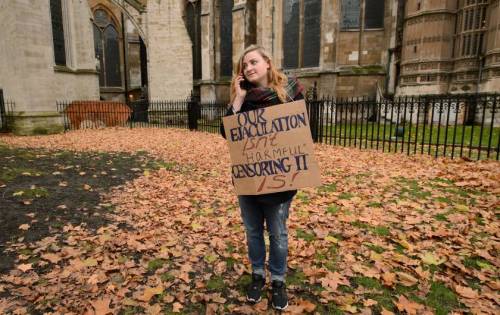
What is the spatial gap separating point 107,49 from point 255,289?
94.8ft

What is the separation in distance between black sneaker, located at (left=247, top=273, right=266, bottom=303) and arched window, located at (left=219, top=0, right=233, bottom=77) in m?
20.8

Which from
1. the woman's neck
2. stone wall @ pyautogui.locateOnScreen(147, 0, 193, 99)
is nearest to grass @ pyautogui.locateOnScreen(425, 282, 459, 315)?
the woman's neck

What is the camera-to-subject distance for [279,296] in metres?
2.34

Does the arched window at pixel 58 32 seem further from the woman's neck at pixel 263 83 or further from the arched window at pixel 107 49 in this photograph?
the woman's neck at pixel 263 83

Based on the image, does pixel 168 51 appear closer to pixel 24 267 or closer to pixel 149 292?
pixel 24 267

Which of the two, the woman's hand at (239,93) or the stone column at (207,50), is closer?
the woman's hand at (239,93)

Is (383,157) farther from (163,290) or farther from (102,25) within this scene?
(102,25)

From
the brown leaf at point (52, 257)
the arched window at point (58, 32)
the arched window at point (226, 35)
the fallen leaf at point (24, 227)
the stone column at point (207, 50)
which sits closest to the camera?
the brown leaf at point (52, 257)

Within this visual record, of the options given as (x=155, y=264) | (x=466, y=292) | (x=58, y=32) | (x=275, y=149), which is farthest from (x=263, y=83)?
(x=58, y=32)

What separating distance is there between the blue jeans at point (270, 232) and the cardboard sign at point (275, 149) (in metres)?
0.17

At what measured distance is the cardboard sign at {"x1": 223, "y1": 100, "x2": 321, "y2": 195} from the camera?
7.04 feet

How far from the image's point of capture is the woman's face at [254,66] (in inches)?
84.4

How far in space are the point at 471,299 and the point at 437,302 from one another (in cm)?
27

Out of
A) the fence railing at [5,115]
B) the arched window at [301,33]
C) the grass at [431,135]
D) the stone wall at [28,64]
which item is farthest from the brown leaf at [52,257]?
the arched window at [301,33]
